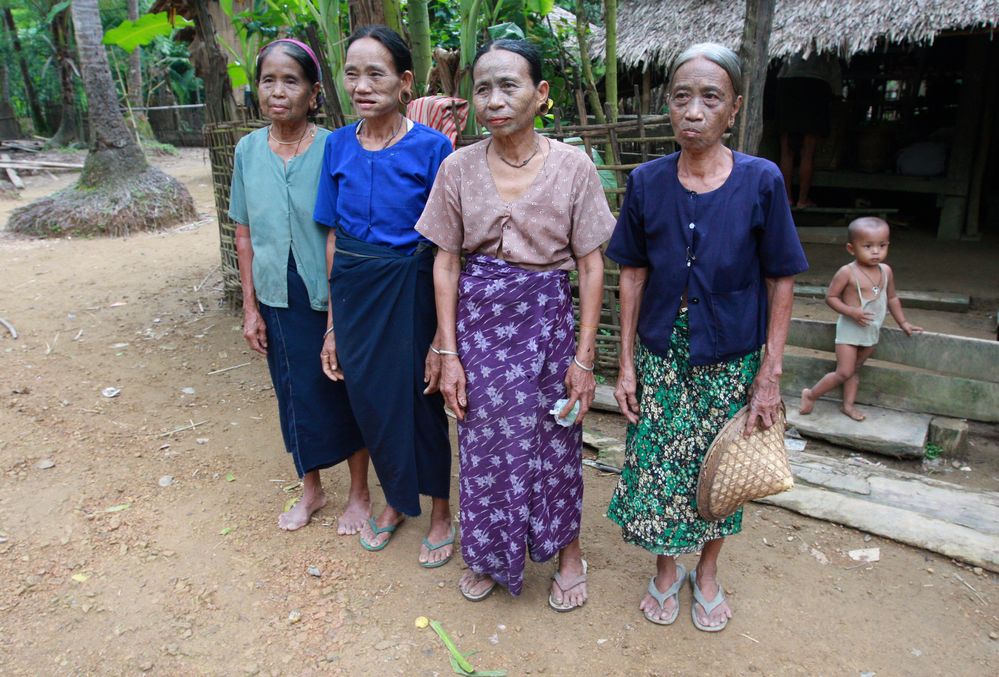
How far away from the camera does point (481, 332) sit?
218cm

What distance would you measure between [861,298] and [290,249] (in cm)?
278

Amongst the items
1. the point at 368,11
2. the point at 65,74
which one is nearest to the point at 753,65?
the point at 368,11

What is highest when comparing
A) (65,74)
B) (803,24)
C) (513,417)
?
(65,74)

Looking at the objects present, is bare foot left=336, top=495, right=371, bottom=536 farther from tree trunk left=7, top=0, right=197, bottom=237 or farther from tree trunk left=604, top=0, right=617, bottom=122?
tree trunk left=7, top=0, right=197, bottom=237

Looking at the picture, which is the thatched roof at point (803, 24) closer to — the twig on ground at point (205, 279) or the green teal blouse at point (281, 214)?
the twig on ground at point (205, 279)

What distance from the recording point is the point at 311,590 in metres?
2.54

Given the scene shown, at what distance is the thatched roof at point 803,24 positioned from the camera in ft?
18.3

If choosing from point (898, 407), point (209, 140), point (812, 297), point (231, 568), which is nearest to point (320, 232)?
point (231, 568)

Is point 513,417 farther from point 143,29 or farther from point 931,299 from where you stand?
point 143,29

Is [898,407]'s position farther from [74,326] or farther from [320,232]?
[74,326]

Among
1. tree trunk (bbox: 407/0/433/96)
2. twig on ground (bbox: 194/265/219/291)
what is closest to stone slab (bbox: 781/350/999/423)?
tree trunk (bbox: 407/0/433/96)

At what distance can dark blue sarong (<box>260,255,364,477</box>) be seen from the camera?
8.58ft

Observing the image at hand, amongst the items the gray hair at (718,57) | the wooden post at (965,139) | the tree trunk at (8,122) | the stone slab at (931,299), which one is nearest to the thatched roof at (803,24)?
the wooden post at (965,139)

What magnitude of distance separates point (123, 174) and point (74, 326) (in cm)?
437
